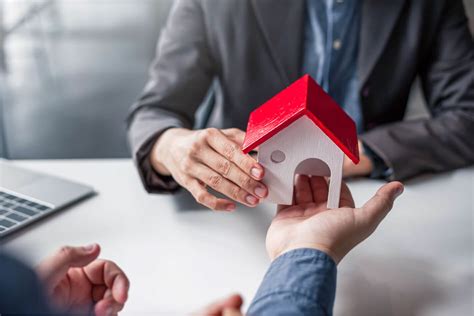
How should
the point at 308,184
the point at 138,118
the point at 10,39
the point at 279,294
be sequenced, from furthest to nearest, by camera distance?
1. the point at 10,39
2. the point at 138,118
3. the point at 308,184
4. the point at 279,294

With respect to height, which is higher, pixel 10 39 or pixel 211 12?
pixel 211 12

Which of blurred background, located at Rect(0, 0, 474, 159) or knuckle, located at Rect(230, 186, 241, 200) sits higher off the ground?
knuckle, located at Rect(230, 186, 241, 200)

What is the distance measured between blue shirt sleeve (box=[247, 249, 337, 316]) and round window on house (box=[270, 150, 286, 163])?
15 cm

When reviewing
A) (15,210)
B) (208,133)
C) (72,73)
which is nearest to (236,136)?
(208,133)

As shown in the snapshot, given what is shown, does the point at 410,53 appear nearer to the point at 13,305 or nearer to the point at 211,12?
the point at 211,12

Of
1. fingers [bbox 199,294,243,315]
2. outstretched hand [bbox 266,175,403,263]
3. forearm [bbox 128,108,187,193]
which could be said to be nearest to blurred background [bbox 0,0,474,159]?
forearm [bbox 128,108,187,193]

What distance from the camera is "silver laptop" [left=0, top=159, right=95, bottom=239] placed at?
2.98ft

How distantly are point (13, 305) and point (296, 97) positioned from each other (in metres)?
0.46

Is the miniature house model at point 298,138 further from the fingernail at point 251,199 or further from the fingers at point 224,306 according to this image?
the fingers at point 224,306

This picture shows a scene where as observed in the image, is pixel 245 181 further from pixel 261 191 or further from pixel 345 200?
pixel 345 200

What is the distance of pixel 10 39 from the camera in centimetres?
212

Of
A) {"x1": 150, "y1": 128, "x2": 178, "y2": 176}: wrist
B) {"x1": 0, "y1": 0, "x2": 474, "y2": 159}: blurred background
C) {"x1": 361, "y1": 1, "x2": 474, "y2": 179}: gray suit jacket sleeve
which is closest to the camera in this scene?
{"x1": 150, "y1": 128, "x2": 178, "y2": 176}: wrist

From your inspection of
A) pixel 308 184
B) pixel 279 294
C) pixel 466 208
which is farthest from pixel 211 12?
pixel 279 294

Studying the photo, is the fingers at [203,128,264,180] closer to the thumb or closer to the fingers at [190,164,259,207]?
the fingers at [190,164,259,207]
